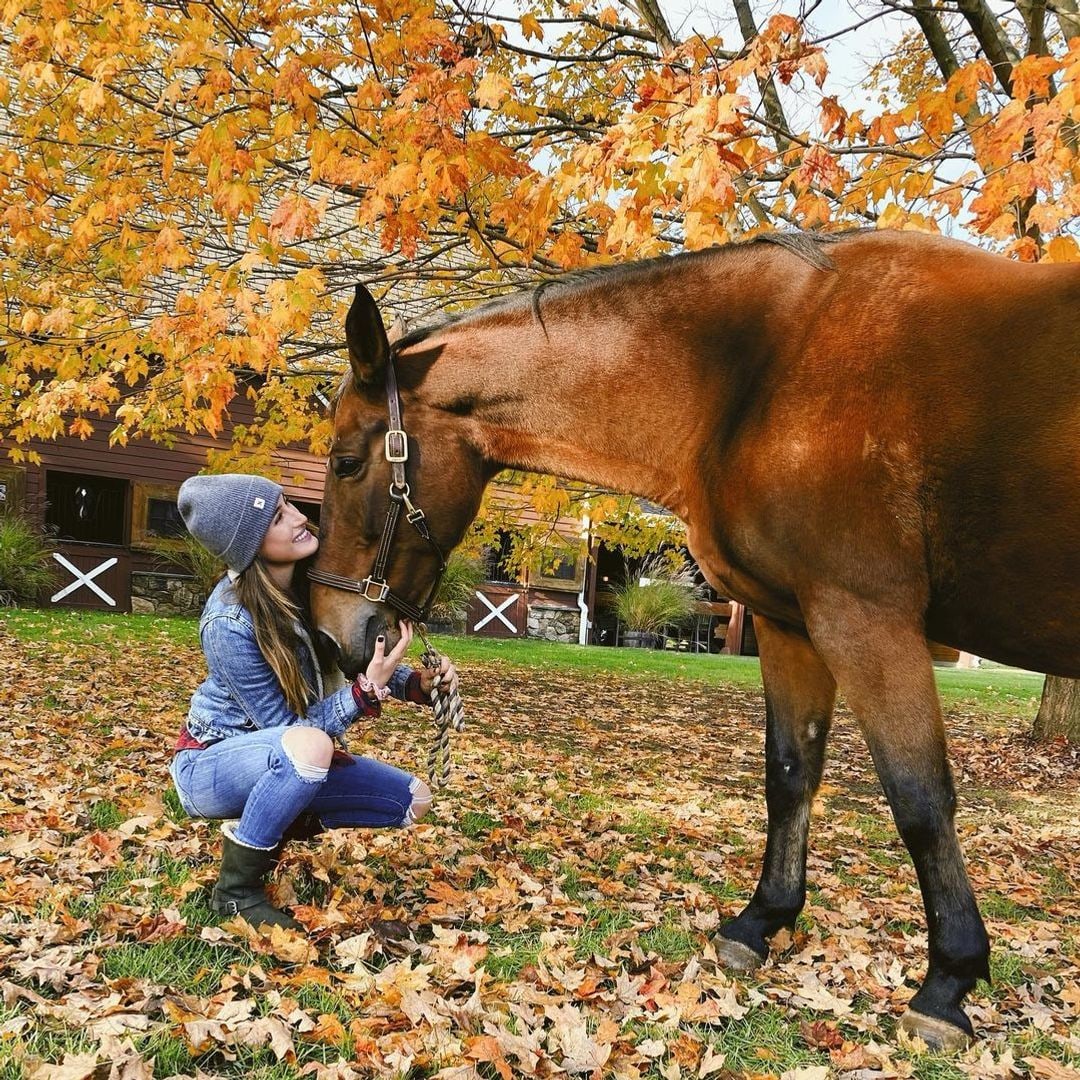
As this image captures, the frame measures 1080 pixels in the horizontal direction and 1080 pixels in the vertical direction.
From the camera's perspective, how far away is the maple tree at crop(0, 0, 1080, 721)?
4551mm

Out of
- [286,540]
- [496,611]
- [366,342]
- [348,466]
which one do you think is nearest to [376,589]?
[286,540]

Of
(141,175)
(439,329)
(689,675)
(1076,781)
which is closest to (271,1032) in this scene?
(439,329)

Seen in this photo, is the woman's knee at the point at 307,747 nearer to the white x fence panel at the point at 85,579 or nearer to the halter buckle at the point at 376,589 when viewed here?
the halter buckle at the point at 376,589

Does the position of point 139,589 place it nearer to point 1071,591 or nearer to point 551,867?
point 551,867

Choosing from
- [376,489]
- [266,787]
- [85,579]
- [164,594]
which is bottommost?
[164,594]

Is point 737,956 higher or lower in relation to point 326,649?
lower

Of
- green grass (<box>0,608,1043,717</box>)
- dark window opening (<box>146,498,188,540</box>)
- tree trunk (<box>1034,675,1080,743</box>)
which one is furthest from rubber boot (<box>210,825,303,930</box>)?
dark window opening (<box>146,498,188,540</box>)

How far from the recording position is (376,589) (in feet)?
10.6

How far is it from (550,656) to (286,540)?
42.8ft

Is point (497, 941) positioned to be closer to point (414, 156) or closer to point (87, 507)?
point (414, 156)

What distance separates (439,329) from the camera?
3.52 metres

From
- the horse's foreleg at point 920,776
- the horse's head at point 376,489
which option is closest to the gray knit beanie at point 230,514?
the horse's head at point 376,489

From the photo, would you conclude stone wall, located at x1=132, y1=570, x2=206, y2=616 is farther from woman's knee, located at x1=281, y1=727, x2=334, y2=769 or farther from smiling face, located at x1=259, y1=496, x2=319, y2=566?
woman's knee, located at x1=281, y1=727, x2=334, y2=769

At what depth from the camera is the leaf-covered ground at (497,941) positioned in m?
2.38
